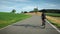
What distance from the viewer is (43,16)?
2005 centimetres
